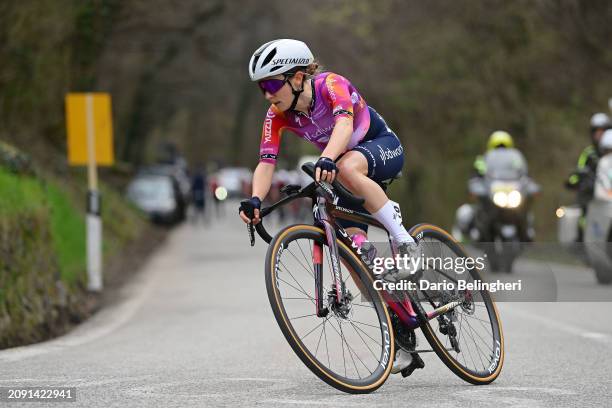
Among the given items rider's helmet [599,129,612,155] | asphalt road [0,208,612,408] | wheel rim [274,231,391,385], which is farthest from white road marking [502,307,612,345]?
wheel rim [274,231,391,385]

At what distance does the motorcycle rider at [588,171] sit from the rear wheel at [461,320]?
8.24m

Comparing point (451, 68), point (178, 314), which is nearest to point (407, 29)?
point (451, 68)

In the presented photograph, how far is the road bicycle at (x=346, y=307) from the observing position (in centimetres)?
639

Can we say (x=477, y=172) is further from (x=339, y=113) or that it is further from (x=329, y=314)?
(x=329, y=314)

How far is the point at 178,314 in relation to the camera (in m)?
13.1

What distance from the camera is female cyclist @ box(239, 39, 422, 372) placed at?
21.7 feet

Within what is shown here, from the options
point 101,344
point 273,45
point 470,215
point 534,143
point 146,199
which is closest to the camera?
point 273,45

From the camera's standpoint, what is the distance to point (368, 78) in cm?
3719

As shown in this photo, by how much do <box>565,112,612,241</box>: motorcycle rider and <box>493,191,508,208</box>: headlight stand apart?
4.64 ft

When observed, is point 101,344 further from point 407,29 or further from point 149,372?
point 407,29

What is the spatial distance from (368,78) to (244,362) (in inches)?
1149

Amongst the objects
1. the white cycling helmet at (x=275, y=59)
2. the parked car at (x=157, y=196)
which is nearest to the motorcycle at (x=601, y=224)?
the white cycling helmet at (x=275, y=59)

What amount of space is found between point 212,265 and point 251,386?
14.3m

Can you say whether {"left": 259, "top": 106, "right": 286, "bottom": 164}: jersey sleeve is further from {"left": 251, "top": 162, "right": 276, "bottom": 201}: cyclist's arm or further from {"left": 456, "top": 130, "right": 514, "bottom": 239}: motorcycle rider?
{"left": 456, "top": 130, "right": 514, "bottom": 239}: motorcycle rider
